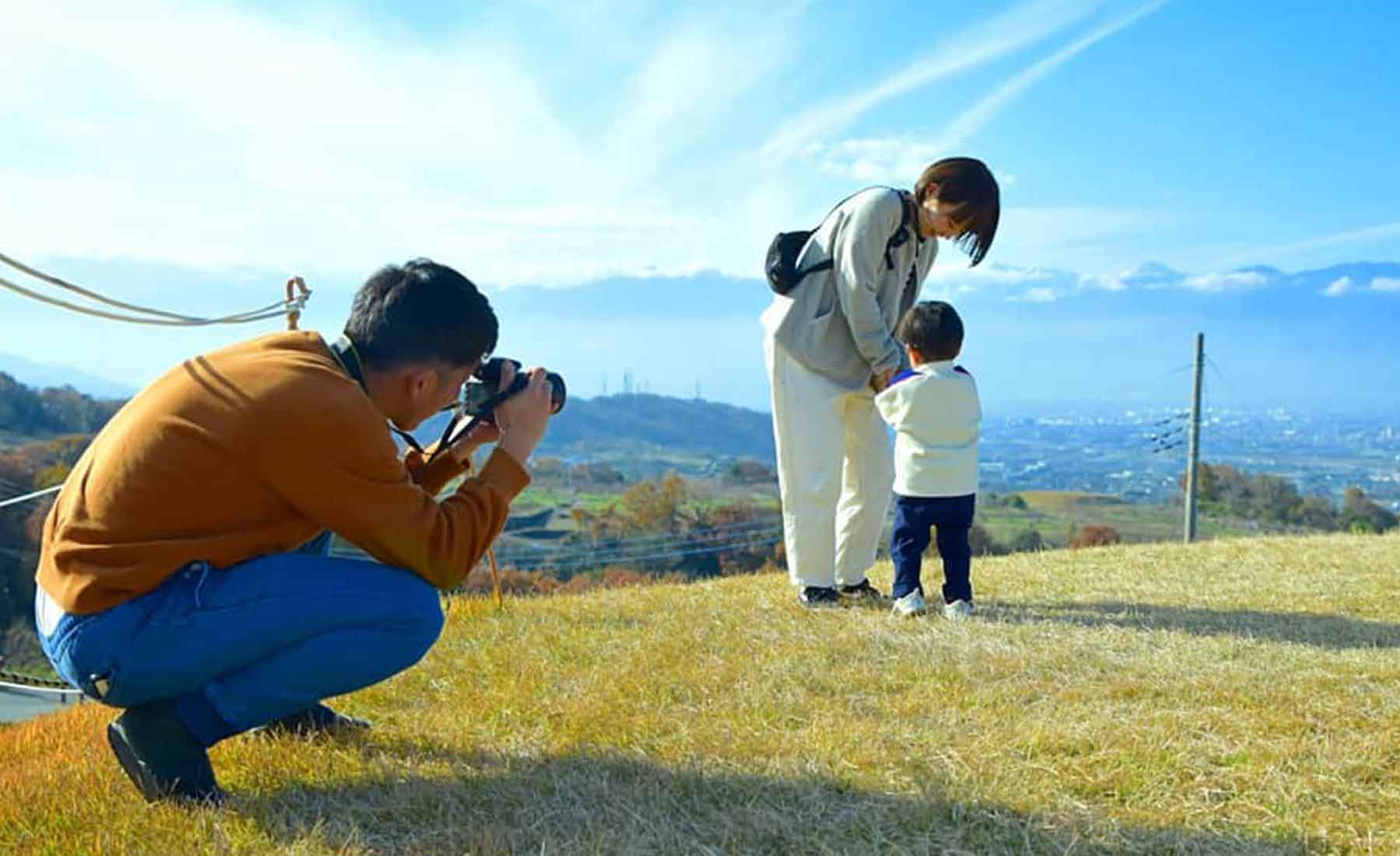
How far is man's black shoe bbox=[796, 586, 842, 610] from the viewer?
4.32 meters

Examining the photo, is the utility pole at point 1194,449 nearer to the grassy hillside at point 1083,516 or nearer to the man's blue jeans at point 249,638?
the grassy hillside at point 1083,516

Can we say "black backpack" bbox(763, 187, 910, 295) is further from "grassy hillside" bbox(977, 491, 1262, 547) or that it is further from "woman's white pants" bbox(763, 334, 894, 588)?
"grassy hillside" bbox(977, 491, 1262, 547)

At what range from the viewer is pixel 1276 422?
38.2 meters

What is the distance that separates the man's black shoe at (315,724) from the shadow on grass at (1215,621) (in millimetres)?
2441

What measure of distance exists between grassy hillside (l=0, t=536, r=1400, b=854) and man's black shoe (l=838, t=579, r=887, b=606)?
41 cm

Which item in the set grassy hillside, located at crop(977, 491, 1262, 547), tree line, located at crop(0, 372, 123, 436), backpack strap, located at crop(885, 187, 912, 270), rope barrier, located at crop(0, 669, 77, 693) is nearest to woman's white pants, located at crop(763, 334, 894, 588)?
backpack strap, located at crop(885, 187, 912, 270)

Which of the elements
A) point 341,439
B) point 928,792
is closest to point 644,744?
point 928,792

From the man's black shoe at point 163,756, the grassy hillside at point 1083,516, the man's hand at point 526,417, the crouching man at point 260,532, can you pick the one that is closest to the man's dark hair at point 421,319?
the crouching man at point 260,532

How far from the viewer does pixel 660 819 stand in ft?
6.82

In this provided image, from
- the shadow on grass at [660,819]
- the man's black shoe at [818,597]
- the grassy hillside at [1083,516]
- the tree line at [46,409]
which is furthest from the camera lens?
the grassy hillside at [1083,516]

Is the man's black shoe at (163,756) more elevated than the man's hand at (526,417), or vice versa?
the man's hand at (526,417)

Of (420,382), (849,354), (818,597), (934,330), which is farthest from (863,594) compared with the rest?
(420,382)

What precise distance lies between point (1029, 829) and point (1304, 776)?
75 cm

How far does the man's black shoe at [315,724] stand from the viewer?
2.57m
